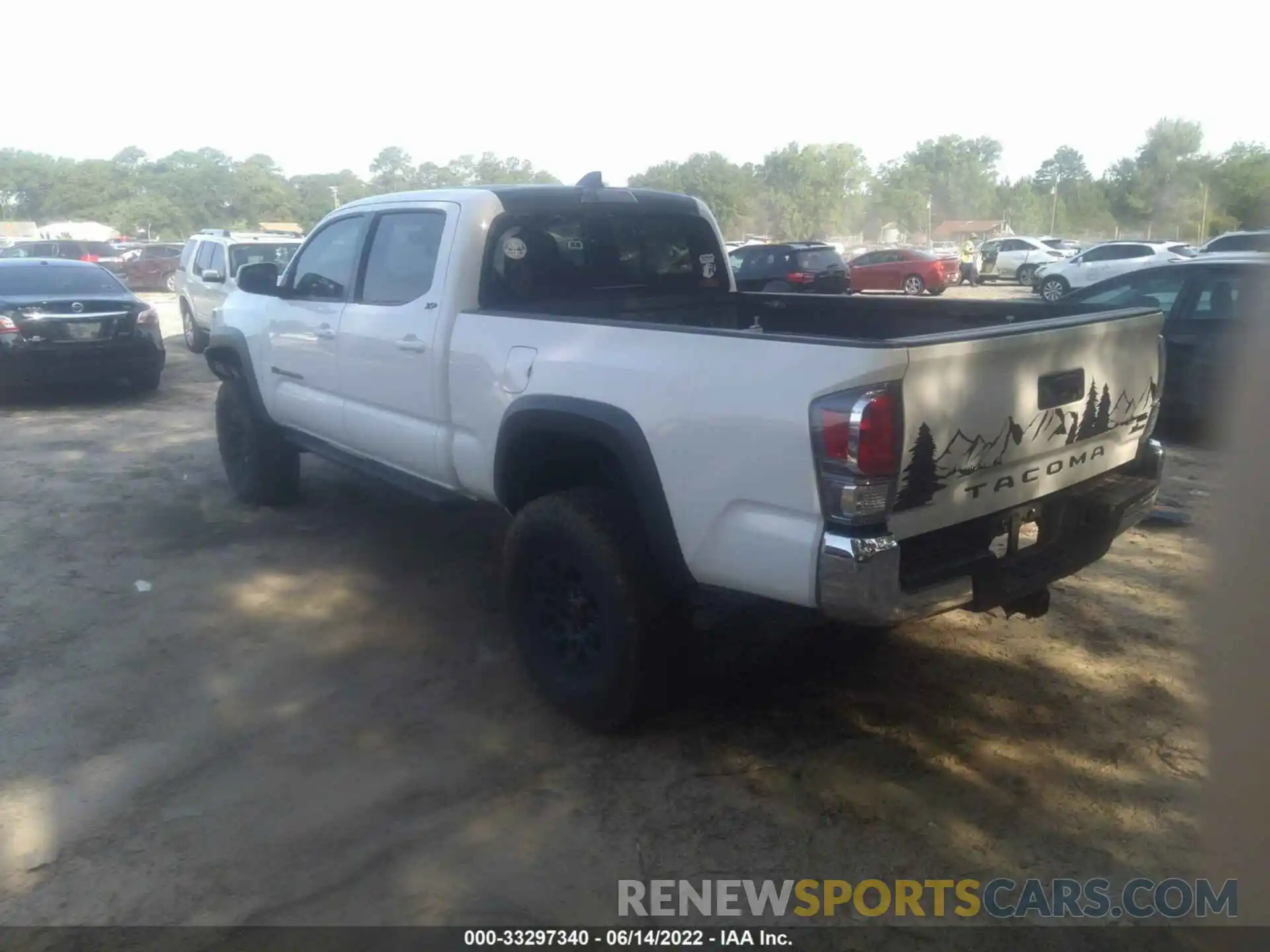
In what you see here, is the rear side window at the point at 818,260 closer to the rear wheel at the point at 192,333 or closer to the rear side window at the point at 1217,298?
the rear wheel at the point at 192,333

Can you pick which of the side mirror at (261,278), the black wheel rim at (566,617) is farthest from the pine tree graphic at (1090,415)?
the side mirror at (261,278)

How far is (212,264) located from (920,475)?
14374mm

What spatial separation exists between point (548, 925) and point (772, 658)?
6.59ft

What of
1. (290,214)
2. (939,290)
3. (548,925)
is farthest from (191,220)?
(548,925)

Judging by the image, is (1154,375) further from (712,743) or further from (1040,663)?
(712,743)

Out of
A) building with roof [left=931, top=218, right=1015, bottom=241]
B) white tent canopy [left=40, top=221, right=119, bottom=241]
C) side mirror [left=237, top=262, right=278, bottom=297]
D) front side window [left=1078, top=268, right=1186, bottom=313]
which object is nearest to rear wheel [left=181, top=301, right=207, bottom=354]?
side mirror [left=237, top=262, right=278, bottom=297]

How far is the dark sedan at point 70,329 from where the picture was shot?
10.8 meters

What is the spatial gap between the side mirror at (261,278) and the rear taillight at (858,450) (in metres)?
4.26

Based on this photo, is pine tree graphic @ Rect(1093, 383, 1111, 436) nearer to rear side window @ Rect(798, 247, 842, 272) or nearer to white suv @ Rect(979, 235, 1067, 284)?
rear side window @ Rect(798, 247, 842, 272)

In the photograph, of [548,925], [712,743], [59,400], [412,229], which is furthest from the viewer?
[59,400]

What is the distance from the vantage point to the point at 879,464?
9.88 ft

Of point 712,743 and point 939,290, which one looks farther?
point 939,290

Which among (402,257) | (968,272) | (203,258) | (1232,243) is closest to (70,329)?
(203,258)

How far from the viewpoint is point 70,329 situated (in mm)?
10984
